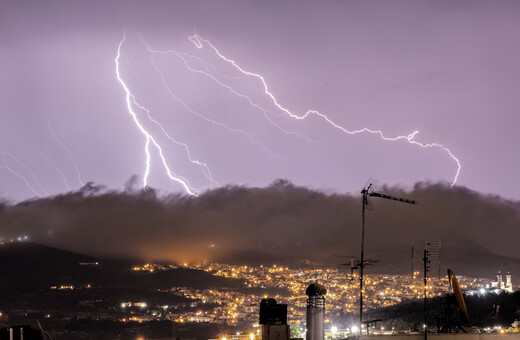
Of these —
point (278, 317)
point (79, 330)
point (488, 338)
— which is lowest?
point (79, 330)

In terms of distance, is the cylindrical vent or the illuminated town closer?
the cylindrical vent

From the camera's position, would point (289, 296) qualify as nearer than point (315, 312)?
No

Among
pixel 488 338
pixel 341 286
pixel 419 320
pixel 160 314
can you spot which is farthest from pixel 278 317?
pixel 341 286

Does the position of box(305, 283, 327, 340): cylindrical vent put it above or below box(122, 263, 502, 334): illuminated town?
above

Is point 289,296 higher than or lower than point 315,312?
lower

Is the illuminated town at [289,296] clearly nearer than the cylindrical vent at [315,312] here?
No

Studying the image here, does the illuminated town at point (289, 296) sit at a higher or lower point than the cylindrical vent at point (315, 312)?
lower

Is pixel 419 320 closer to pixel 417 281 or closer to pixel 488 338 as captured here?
pixel 488 338

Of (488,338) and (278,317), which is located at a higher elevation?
(278,317)
